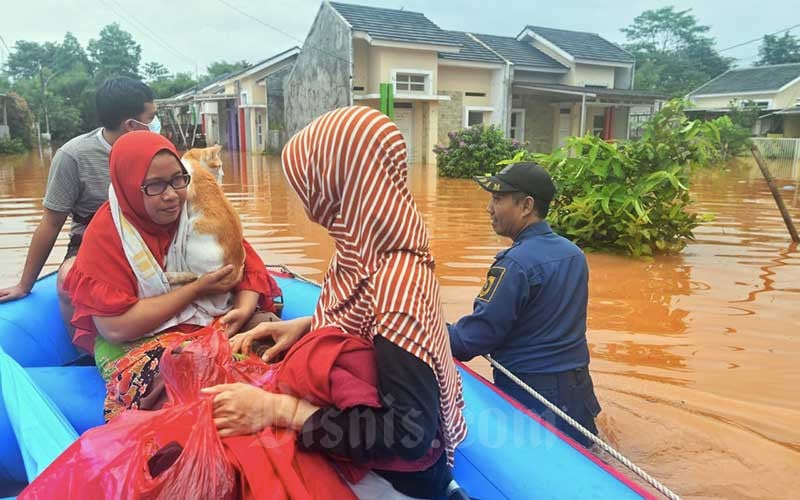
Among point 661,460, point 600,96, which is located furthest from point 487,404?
point 600,96

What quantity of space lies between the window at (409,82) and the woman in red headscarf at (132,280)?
1747 cm

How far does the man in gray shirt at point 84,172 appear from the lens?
9.32ft

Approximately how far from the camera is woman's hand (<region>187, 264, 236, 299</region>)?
2.11m

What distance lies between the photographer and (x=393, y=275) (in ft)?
3.99

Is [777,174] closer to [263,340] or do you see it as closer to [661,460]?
[661,460]

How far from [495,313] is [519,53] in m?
22.7

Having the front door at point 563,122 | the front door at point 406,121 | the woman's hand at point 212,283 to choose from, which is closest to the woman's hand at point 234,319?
the woman's hand at point 212,283

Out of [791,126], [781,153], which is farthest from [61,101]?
[791,126]

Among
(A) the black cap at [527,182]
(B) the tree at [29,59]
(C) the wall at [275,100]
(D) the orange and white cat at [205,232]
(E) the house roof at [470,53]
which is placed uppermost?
(B) the tree at [29,59]

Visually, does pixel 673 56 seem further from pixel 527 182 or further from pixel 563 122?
pixel 527 182

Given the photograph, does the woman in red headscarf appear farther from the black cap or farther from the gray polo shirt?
the black cap

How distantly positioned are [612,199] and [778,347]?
8.19 feet

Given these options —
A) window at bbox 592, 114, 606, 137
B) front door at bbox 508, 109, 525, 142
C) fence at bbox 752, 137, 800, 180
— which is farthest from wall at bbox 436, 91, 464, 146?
fence at bbox 752, 137, 800, 180

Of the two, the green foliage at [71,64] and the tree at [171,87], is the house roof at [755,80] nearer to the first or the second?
the tree at [171,87]
